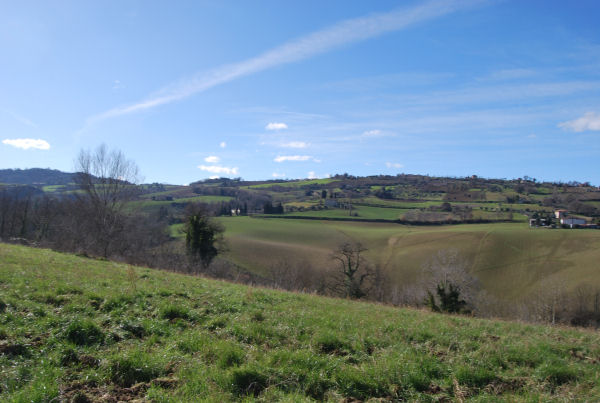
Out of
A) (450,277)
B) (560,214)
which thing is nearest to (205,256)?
(450,277)

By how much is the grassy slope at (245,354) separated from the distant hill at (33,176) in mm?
164294

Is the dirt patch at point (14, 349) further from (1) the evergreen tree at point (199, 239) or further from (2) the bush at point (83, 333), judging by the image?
(1) the evergreen tree at point (199, 239)

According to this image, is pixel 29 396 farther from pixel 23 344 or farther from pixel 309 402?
pixel 309 402

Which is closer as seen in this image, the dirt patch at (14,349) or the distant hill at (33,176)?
the dirt patch at (14,349)

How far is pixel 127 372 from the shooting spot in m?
5.42

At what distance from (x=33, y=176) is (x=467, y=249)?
183 metres

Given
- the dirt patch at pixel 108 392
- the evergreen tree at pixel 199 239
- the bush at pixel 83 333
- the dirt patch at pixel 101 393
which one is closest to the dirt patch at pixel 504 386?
the dirt patch at pixel 108 392

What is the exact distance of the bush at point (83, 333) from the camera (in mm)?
6224

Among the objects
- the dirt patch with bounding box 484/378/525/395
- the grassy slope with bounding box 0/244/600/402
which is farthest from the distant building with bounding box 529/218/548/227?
the dirt patch with bounding box 484/378/525/395

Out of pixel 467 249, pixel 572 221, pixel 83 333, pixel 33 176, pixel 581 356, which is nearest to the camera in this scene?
pixel 83 333

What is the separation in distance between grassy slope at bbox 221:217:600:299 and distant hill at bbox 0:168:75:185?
371ft

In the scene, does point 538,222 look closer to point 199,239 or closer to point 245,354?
point 199,239

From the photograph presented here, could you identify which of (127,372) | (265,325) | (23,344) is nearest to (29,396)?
(127,372)

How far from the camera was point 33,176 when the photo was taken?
162 metres
